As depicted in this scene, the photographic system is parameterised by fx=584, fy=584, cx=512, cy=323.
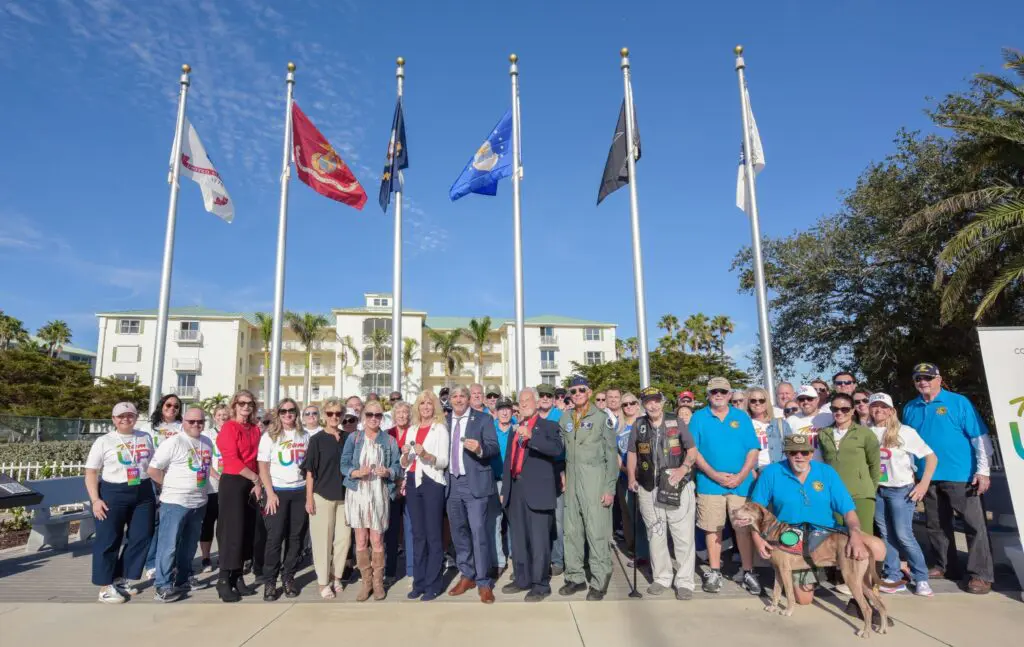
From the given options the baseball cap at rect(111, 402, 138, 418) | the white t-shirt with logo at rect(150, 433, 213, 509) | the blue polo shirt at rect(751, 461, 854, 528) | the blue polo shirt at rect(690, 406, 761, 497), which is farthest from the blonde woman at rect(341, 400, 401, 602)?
the blue polo shirt at rect(751, 461, 854, 528)

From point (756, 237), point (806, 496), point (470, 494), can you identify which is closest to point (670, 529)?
point (806, 496)

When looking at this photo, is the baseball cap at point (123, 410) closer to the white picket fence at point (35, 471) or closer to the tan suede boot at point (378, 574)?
the tan suede boot at point (378, 574)

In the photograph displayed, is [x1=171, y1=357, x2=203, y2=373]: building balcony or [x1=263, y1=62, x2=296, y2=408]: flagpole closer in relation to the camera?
[x1=263, y1=62, x2=296, y2=408]: flagpole

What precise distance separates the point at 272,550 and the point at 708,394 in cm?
467

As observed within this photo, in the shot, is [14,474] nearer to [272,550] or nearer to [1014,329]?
[272,550]

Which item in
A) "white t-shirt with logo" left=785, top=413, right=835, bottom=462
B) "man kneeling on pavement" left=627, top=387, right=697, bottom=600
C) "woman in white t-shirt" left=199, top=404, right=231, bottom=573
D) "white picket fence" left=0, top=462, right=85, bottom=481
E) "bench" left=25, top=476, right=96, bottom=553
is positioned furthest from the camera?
"white picket fence" left=0, top=462, right=85, bottom=481

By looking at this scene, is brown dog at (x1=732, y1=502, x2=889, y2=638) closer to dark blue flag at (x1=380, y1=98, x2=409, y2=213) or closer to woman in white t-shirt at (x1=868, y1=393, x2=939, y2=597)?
woman in white t-shirt at (x1=868, y1=393, x2=939, y2=597)

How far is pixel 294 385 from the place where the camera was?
53.4 meters

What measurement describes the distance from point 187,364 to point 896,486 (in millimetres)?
54277

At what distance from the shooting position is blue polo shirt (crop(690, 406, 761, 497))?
5793mm

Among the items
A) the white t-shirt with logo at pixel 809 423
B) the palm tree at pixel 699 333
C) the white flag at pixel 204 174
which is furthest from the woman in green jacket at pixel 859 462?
the palm tree at pixel 699 333

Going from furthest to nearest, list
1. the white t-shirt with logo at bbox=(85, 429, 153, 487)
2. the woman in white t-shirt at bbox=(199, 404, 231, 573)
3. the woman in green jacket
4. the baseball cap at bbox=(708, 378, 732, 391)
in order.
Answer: the woman in white t-shirt at bbox=(199, 404, 231, 573) → the baseball cap at bbox=(708, 378, 732, 391) → the white t-shirt with logo at bbox=(85, 429, 153, 487) → the woman in green jacket

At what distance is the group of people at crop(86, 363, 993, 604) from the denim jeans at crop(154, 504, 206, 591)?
0.04 feet

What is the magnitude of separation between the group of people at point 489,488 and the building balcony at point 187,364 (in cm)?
4974
